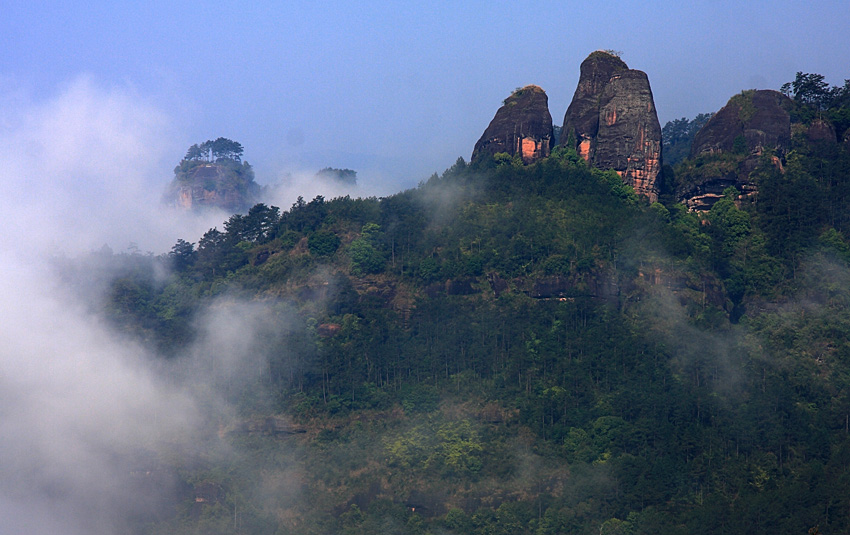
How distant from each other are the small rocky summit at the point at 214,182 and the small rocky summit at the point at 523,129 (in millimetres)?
64253

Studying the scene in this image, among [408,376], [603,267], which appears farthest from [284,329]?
[603,267]

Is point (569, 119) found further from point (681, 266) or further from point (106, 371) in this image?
point (106, 371)

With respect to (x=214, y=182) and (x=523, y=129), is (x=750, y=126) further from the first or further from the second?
(x=214, y=182)

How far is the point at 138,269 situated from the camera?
4186 inches

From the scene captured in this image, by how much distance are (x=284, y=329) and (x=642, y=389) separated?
28644 millimetres

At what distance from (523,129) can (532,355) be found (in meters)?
23.1

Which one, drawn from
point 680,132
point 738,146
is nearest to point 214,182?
point 680,132

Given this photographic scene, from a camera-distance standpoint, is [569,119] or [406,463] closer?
[406,463]

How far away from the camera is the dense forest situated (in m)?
73.6

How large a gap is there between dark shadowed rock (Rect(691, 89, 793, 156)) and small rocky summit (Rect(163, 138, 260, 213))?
75.1 meters

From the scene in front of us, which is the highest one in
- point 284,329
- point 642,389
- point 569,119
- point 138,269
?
point 569,119

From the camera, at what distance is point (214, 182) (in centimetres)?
15750

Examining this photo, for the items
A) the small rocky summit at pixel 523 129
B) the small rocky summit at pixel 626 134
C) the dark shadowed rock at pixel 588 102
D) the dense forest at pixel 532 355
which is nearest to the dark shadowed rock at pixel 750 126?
the dense forest at pixel 532 355

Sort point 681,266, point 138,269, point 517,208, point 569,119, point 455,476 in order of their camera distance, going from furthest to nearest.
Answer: point 138,269
point 569,119
point 517,208
point 681,266
point 455,476
